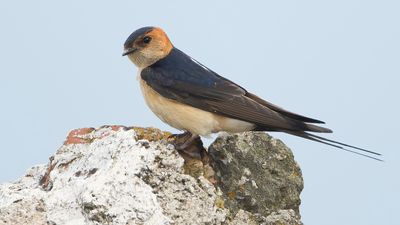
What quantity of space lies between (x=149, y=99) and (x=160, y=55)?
1.48 feet

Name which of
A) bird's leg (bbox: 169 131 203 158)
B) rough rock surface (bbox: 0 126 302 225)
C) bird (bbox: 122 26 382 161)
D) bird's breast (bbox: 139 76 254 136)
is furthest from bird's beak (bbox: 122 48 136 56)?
bird's leg (bbox: 169 131 203 158)

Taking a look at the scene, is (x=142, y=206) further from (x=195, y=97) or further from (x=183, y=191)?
(x=195, y=97)

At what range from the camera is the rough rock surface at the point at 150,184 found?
15.0 ft

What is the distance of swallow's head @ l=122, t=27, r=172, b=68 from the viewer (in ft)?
20.3

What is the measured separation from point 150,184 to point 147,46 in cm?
178

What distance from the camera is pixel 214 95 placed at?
19.3ft

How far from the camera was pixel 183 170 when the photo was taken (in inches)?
197

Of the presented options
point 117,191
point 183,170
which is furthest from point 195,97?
point 117,191

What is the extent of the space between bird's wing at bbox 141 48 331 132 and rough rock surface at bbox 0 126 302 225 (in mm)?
299

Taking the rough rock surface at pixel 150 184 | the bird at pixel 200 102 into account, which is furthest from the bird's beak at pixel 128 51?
the rough rock surface at pixel 150 184

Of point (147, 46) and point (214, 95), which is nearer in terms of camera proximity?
point (214, 95)

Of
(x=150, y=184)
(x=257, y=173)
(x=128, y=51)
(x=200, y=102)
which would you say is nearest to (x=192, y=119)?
(x=200, y=102)

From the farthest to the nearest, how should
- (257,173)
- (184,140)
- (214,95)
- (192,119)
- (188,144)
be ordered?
1. (214,95)
2. (192,119)
3. (184,140)
4. (188,144)
5. (257,173)

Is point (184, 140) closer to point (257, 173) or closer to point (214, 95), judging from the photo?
point (214, 95)
